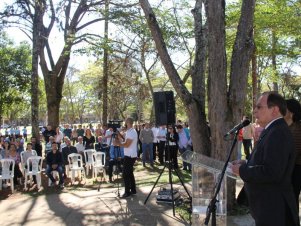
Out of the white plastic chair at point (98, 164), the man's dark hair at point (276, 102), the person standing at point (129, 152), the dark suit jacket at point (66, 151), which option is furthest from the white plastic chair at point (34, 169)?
the man's dark hair at point (276, 102)

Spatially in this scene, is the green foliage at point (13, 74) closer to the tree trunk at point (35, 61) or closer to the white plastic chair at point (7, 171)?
the tree trunk at point (35, 61)

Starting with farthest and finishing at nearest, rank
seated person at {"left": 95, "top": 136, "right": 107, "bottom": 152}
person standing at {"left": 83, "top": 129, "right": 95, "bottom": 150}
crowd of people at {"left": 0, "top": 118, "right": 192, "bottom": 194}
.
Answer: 1. person standing at {"left": 83, "top": 129, "right": 95, "bottom": 150}
2. seated person at {"left": 95, "top": 136, "right": 107, "bottom": 152}
3. crowd of people at {"left": 0, "top": 118, "right": 192, "bottom": 194}

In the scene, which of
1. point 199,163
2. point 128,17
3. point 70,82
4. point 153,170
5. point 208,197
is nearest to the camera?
point 199,163

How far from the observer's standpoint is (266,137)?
3283 millimetres

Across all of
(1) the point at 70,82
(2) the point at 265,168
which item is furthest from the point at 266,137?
(1) the point at 70,82

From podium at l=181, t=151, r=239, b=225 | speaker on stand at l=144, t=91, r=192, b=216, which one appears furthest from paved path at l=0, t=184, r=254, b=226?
podium at l=181, t=151, r=239, b=225

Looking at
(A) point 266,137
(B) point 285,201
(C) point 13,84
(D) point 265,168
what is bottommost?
(B) point 285,201

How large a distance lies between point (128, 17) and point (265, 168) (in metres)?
17.6

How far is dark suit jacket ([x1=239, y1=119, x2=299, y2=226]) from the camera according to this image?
125 inches

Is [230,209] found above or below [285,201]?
below

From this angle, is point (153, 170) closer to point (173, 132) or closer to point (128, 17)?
point (173, 132)

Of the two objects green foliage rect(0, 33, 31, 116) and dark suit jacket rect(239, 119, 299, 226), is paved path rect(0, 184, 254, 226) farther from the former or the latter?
green foliage rect(0, 33, 31, 116)

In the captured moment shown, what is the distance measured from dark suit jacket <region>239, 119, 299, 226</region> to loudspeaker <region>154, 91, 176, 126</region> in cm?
541

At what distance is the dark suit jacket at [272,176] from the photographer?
317 centimetres
